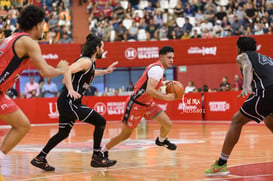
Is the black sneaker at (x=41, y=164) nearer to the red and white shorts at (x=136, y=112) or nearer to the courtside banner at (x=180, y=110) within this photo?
the red and white shorts at (x=136, y=112)

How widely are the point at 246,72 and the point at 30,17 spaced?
10.8ft

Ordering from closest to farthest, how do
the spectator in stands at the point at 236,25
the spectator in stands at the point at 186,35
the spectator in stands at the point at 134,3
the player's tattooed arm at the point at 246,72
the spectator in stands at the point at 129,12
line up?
the player's tattooed arm at the point at 246,72 → the spectator in stands at the point at 236,25 → the spectator in stands at the point at 186,35 → the spectator in stands at the point at 129,12 → the spectator in stands at the point at 134,3

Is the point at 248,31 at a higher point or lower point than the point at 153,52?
higher

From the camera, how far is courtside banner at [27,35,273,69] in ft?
87.1

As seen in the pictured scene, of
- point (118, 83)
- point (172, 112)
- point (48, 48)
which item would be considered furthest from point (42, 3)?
point (172, 112)

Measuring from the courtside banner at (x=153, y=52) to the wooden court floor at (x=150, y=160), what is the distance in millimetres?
10288

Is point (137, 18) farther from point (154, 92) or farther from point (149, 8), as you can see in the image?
point (154, 92)

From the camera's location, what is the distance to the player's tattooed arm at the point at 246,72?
790 centimetres

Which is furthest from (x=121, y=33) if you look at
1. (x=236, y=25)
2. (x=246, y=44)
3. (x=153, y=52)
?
(x=246, y=44)

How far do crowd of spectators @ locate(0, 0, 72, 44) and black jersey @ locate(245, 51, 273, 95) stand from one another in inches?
742

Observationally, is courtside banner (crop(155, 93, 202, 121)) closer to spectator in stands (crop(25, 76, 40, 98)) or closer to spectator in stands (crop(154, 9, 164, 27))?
spectator in stands (crop(154, 9, 164, 27))

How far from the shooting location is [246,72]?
317 inches

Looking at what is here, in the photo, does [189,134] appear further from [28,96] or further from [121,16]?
[121,16]

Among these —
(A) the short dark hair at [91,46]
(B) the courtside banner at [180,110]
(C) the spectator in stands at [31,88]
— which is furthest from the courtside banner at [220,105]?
(A) the short dark hair at [91,46]
